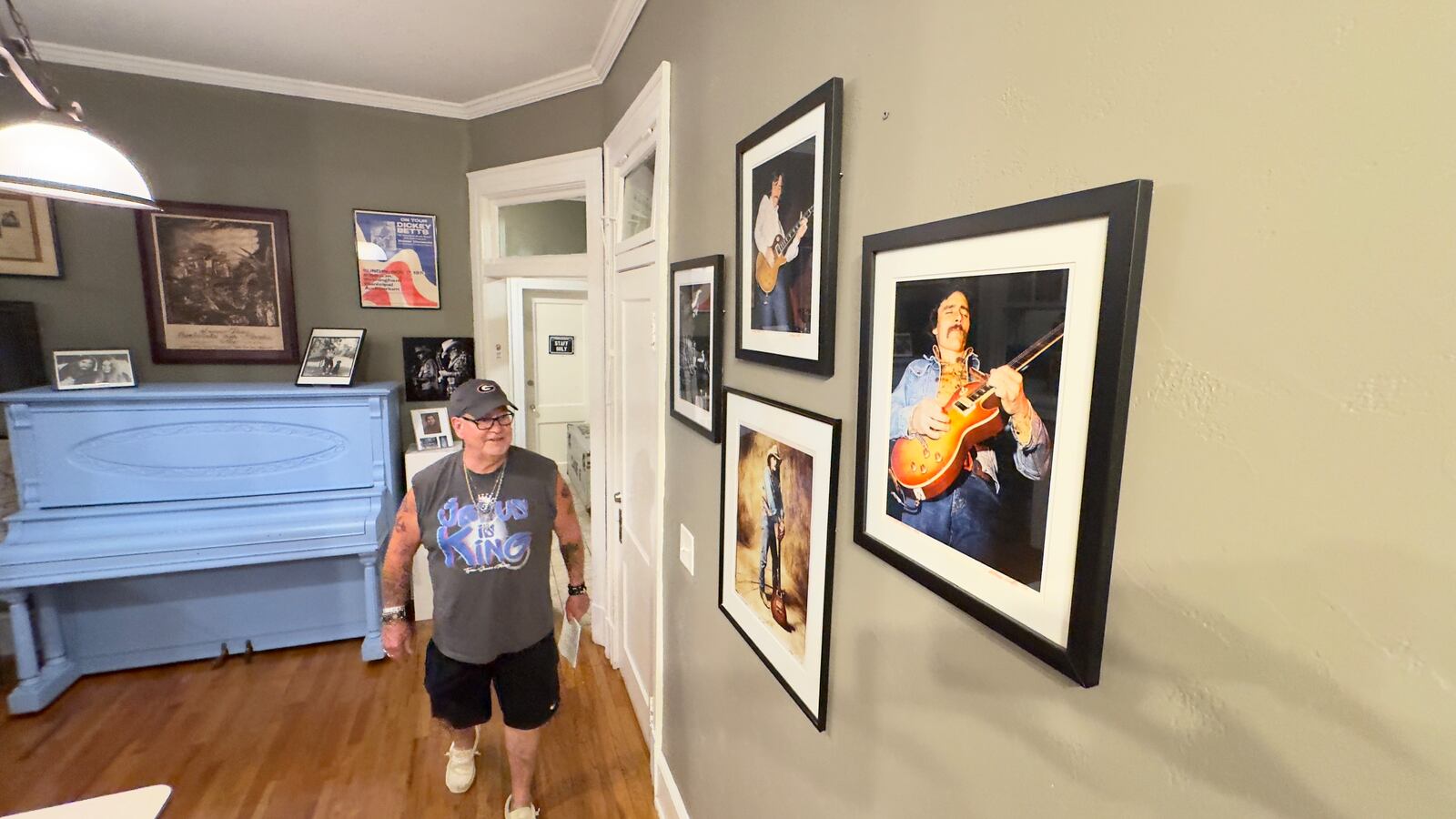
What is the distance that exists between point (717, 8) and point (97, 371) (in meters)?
3.18

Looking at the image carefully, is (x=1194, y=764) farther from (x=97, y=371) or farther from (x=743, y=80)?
(x=97, y=371)

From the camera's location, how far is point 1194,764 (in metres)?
0.50

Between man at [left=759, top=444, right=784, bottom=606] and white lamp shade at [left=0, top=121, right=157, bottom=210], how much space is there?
5.50 ft

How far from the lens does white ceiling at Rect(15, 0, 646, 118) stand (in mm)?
2236

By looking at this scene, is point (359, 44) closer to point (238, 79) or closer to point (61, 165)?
point (238, 79)

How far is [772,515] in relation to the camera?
1227 mm

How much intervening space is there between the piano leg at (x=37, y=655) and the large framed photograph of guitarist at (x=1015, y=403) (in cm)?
354

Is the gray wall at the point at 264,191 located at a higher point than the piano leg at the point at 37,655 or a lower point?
higher

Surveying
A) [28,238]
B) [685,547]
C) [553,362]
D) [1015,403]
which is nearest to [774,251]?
[1015,403]

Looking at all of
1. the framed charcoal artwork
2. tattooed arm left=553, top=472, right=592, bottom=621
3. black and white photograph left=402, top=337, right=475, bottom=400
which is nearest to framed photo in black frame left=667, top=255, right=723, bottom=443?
tattooed arm left=553, top=472, right=592, bottom=621

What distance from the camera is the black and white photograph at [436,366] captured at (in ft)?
10.9

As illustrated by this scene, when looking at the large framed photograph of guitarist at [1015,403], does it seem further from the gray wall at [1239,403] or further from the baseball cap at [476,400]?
the baseball cap at [476,400]

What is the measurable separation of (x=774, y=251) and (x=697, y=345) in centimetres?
52

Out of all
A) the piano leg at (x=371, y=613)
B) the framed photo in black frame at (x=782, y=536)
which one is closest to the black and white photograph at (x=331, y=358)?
the piano leg at (x=371, y=613)
